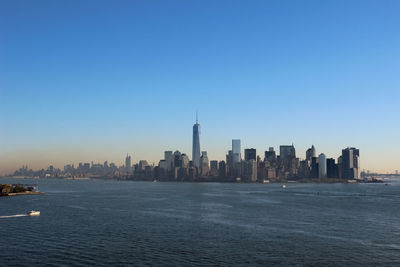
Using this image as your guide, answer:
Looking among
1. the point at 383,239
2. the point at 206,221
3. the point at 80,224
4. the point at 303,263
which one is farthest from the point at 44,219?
the point at 383,239

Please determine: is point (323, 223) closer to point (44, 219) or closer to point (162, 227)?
point (162, 227)

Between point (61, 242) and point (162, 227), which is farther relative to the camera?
point (162, 227)

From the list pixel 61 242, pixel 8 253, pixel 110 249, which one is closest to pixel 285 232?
pixel 110 249

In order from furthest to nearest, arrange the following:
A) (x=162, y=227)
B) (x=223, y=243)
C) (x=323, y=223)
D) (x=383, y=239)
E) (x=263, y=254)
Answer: (x=323, y=223)
(x=162, y=227)
(x=383, y=239)
(x=223, y=243)
(x=263, y=254)

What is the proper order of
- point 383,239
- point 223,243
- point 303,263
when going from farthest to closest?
1. point 383,239
2. point 223,243
3. point 303,263

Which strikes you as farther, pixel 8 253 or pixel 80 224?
pixel 80 224

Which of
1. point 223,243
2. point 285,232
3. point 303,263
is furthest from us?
point 285,232

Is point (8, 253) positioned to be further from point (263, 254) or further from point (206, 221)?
point (206, 221)

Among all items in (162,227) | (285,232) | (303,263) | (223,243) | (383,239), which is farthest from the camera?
(162,227)
